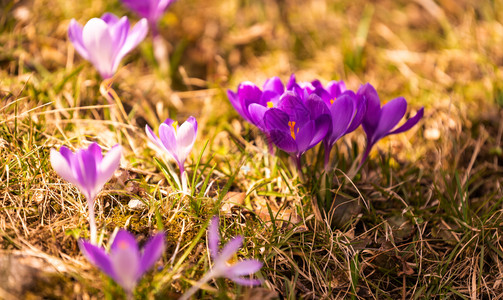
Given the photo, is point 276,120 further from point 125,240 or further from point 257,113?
point 125,240

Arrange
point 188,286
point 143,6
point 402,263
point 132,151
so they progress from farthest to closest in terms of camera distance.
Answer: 1. point 143,6
2. point 132,151
3. point 402,263
4. point 188,286

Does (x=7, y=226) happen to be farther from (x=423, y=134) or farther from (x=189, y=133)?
(x=423, y=134)

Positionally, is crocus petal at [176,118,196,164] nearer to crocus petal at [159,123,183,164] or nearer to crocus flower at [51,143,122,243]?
crocus petal at [159,123,183,164]

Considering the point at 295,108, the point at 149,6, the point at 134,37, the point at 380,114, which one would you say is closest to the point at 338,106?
the point at 295,108

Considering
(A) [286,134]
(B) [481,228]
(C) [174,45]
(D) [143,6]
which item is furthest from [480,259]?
(C) [174,45]

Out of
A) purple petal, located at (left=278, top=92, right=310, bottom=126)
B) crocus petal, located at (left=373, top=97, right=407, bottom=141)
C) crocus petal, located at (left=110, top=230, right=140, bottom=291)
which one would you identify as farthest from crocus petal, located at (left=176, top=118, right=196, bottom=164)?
crocus petal, located at (left=373, top=97, right=407, bottom=141)

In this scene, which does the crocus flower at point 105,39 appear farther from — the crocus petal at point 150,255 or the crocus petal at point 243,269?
the crocus petal at point 243,269
